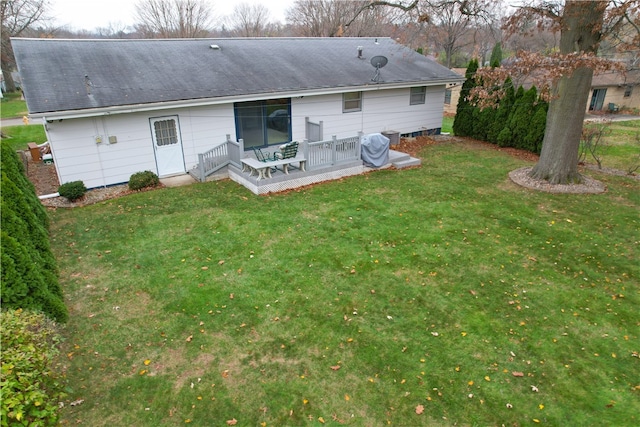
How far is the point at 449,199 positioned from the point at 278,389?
7.54 m

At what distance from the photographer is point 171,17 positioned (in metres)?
45.9

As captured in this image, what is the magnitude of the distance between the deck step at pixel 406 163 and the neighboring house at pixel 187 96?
3.08 meters

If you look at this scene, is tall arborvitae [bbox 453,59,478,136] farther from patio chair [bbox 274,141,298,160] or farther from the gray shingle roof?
patio chair [bbox 274,141,298,160]

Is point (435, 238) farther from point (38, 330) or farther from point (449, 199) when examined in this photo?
point (38, 330)

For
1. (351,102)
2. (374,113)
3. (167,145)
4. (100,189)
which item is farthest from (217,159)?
(374,113)

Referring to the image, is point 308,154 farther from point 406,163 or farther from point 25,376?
point 25,376

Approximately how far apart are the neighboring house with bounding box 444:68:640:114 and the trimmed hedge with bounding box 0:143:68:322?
3579 cm

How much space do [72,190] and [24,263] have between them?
625 centimetres

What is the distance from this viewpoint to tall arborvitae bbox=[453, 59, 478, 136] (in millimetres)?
17359

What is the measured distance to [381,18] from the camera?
42.6 m

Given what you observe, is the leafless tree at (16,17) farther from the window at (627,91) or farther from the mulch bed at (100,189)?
the window at (627,91)

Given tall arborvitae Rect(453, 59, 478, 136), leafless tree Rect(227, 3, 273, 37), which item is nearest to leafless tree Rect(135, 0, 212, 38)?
leafless tree Rect(227, 3, 273, 37)

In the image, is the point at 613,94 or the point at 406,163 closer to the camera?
the point at 406,163

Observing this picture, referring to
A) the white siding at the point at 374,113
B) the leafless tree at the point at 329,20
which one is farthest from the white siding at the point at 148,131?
the leafless tree at the point at 329,20
